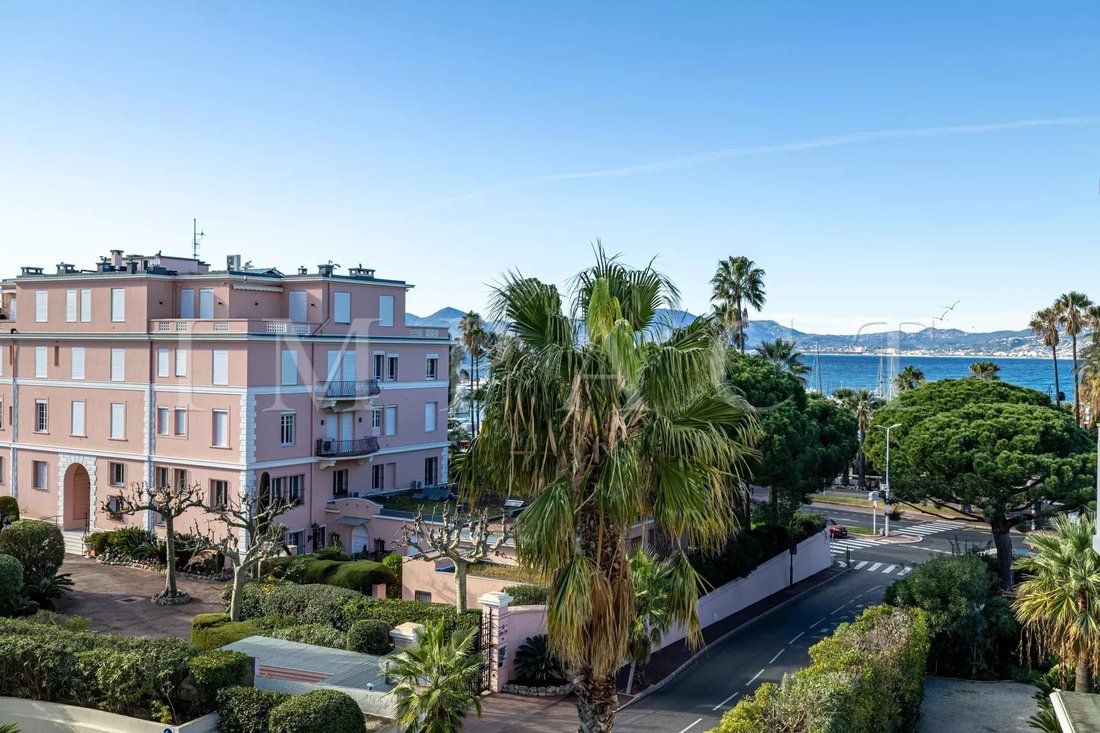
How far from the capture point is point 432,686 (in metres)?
17.9

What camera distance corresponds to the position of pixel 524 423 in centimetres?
1114

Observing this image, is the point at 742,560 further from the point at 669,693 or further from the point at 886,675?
the point at 886,675

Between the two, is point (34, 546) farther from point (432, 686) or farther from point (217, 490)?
point (432, 686)

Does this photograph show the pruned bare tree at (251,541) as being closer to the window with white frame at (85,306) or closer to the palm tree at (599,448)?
the window with white frame at (85,306)

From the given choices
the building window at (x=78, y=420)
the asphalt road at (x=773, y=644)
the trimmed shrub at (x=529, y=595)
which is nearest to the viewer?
the asphalt road at (x=773, y=644)

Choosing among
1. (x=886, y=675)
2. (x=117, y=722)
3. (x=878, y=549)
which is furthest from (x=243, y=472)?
(x=878, y=549)

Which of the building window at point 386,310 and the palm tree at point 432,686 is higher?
the building window at point 386,310

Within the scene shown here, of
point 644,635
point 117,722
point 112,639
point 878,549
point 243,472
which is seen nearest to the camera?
point 117,722

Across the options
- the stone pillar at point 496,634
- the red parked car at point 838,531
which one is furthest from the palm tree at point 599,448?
the red parked car at point 838,531

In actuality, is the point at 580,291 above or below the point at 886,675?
above

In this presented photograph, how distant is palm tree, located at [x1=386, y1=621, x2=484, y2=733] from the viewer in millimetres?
17703

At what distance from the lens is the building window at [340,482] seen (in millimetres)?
44531

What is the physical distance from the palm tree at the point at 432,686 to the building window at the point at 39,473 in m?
37.1

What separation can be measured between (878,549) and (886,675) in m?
38.0
